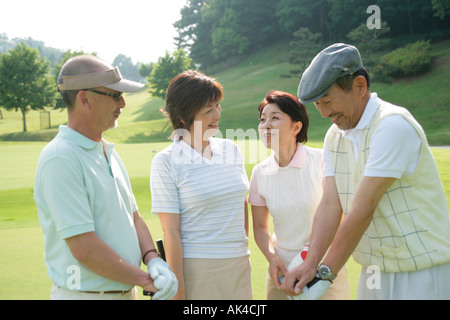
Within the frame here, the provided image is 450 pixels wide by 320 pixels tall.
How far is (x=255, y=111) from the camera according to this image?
30.8 meters

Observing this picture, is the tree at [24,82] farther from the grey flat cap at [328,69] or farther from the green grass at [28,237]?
the grey flat cap at [328,69]

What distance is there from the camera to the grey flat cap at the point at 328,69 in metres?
2.07

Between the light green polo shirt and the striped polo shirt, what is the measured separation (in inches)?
12.9

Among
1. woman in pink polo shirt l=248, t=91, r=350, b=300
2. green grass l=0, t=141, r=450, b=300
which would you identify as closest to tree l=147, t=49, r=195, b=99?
green grass l=0, t=141, r=450, b=300

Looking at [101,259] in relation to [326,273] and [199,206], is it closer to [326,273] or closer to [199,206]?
[199,206]

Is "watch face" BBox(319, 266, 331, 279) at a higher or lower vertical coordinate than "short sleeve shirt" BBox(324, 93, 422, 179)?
lower

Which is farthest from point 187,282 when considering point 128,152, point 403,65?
point 403,65

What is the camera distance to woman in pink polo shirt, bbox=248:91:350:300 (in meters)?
2.71

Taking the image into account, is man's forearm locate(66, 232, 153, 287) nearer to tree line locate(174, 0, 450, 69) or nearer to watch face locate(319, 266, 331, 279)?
watch face locate(319, 266, 331, 279)

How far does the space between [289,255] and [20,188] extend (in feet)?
25.5

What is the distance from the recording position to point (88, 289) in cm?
205

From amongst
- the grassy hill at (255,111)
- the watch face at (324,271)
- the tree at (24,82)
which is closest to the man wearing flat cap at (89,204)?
the watch face at (324,271)

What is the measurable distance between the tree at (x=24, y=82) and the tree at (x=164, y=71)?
8.27 meters
